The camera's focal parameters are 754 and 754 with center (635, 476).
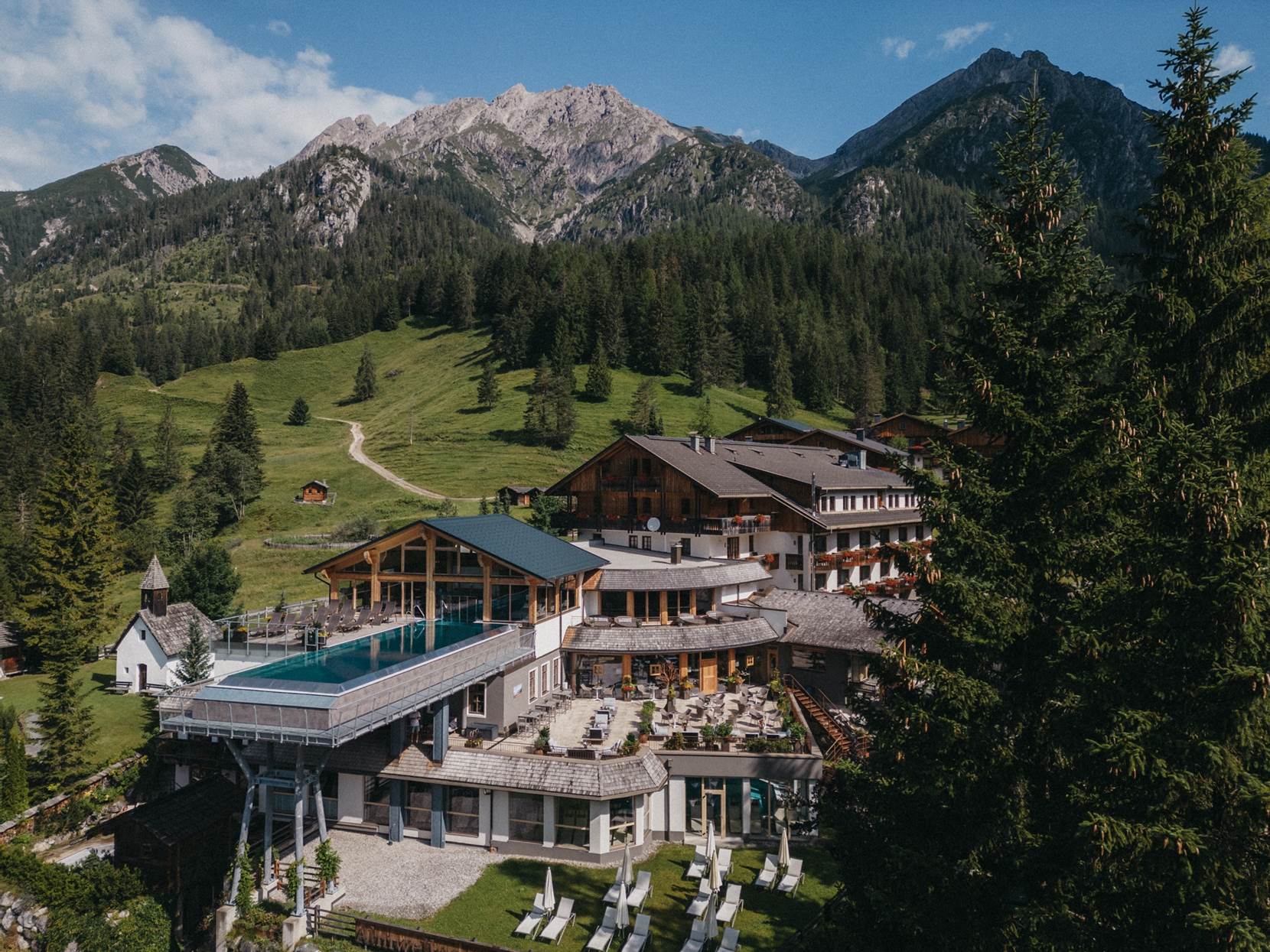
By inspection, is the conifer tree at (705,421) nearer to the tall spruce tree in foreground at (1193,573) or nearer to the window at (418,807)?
the window at (418,807)

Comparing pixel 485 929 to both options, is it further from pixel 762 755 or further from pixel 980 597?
pixel 980 597

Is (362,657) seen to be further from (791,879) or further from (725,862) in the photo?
(791,879)

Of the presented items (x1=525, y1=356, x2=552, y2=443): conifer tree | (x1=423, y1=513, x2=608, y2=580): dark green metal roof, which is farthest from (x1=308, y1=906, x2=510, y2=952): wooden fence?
(x1=525, y1=356, x2=552, y2=443): conifer tree

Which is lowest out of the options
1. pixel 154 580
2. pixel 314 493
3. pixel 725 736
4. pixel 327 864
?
pixel 327 864

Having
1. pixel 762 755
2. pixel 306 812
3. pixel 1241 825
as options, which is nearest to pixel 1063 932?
pixel 1241 825

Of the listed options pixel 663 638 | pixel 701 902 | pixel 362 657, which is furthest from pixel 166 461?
pixel 701 902
